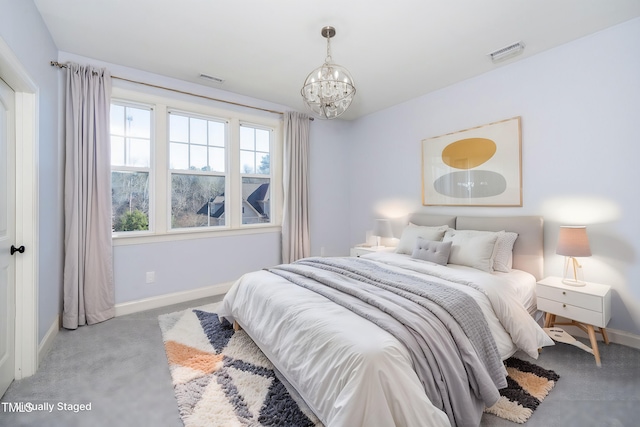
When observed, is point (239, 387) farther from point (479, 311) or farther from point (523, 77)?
point (523, 77)

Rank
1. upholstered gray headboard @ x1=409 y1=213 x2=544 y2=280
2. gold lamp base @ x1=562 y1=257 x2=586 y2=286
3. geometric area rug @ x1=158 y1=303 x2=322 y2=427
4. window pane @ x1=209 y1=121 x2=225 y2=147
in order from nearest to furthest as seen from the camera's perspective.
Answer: geometric area rug @ x1=158 y1=303 x2=322 y2=427 → gold lamp base @ x1=562 y1=257 x2=586 y2=286 → upholstered gray headboard @ x1=409 y1=213 x2=544 y2=280 → window pane @ x1=209 y1=121 x2=225 y2=147

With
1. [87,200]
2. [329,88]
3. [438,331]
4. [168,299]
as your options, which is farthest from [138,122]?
[438,331]

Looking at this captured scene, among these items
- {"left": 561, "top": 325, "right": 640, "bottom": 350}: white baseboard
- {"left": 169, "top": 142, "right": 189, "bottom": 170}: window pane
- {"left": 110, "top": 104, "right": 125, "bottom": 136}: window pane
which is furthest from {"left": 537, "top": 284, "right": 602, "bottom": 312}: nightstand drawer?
{"left": 110, "top": 104, "right": 125, "bottom": 136}: window pane

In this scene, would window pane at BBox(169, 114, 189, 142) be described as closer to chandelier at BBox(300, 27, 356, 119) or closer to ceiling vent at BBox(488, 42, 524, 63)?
chandelier at BBox(300, 27, 356, 119)

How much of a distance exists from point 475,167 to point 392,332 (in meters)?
2.61

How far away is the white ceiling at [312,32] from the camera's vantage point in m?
2.17

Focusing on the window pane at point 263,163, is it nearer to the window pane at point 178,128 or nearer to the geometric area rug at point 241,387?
the window pane at point 178,128

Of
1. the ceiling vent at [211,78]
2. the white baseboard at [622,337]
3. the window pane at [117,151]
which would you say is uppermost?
the ceiling vent at [211,78]

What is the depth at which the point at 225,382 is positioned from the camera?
6.23 feet

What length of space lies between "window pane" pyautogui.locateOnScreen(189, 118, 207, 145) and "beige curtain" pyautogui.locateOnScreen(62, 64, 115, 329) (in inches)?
34.6

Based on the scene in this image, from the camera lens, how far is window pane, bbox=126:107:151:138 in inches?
126

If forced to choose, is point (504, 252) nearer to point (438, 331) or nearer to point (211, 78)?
point (438, 331)

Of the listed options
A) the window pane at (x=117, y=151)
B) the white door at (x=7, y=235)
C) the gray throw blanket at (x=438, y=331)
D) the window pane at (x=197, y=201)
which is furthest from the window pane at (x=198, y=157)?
the gray throw blanket at (x=438, y=331)

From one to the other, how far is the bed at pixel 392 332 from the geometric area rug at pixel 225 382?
5.5 inches
